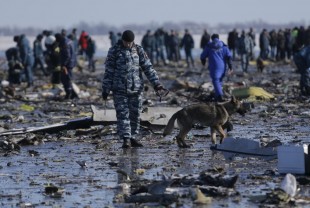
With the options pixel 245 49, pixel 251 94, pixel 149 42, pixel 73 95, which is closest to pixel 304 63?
pixel 251 94

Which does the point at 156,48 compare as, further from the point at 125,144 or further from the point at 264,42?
the point at 125,144

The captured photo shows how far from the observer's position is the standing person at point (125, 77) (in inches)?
593

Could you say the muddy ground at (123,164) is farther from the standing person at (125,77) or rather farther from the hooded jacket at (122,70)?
the hooded jacket at (122,70)

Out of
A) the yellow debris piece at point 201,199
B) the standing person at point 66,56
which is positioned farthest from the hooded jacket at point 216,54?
the yellow debris piece at point 201,199

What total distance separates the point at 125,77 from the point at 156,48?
4306 cm

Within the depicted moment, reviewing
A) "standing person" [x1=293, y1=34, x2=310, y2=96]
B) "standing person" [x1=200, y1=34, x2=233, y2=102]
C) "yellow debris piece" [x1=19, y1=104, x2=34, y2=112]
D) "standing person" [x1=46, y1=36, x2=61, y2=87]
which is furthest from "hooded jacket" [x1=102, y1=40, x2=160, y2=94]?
"standing person" [x1=46, y1=36, x2=61, y2=87]

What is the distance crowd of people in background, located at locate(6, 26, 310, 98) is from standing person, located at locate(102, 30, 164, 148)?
11468 mm

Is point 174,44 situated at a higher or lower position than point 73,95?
lower

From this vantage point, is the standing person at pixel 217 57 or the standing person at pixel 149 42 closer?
the standing person at pixel 217 57

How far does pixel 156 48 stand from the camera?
5806 centimetres

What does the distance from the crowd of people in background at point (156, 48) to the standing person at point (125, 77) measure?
11.5m

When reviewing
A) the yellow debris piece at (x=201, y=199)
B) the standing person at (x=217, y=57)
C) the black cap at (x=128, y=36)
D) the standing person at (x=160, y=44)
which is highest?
the black cap at (x=128, y=36)

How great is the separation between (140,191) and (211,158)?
335 centimetres

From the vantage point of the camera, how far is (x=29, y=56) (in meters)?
35.6
